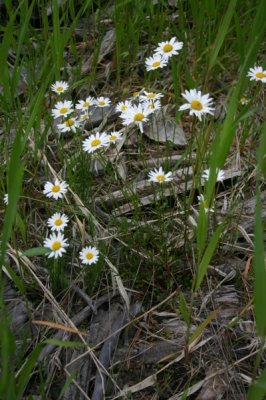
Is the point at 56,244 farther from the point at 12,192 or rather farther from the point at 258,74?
the point at 258,74

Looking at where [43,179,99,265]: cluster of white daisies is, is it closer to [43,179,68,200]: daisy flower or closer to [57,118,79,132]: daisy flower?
[43,179,68,200]: daisy flower

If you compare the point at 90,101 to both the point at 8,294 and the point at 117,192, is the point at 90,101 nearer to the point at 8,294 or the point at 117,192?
the point at 117,192

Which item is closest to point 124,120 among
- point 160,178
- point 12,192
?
point 160,178

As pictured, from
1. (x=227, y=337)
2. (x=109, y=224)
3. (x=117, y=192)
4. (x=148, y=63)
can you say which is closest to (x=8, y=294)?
(x=109, y=224)

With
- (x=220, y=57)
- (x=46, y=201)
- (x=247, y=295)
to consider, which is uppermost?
(x=220, y=57)

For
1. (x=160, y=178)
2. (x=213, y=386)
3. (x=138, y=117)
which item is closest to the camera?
(x=213, y=386)

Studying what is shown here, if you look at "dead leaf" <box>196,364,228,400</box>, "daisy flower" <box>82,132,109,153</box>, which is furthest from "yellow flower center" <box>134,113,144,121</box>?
"dead leaf" <box>196,364,228,400</box>

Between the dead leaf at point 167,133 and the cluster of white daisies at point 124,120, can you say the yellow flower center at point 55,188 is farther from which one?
the dead leaf at point 167,133

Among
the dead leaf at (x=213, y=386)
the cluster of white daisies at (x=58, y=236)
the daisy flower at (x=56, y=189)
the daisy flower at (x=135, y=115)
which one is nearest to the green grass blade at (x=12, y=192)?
the cluster of white daisies at (x=58, y=236)
